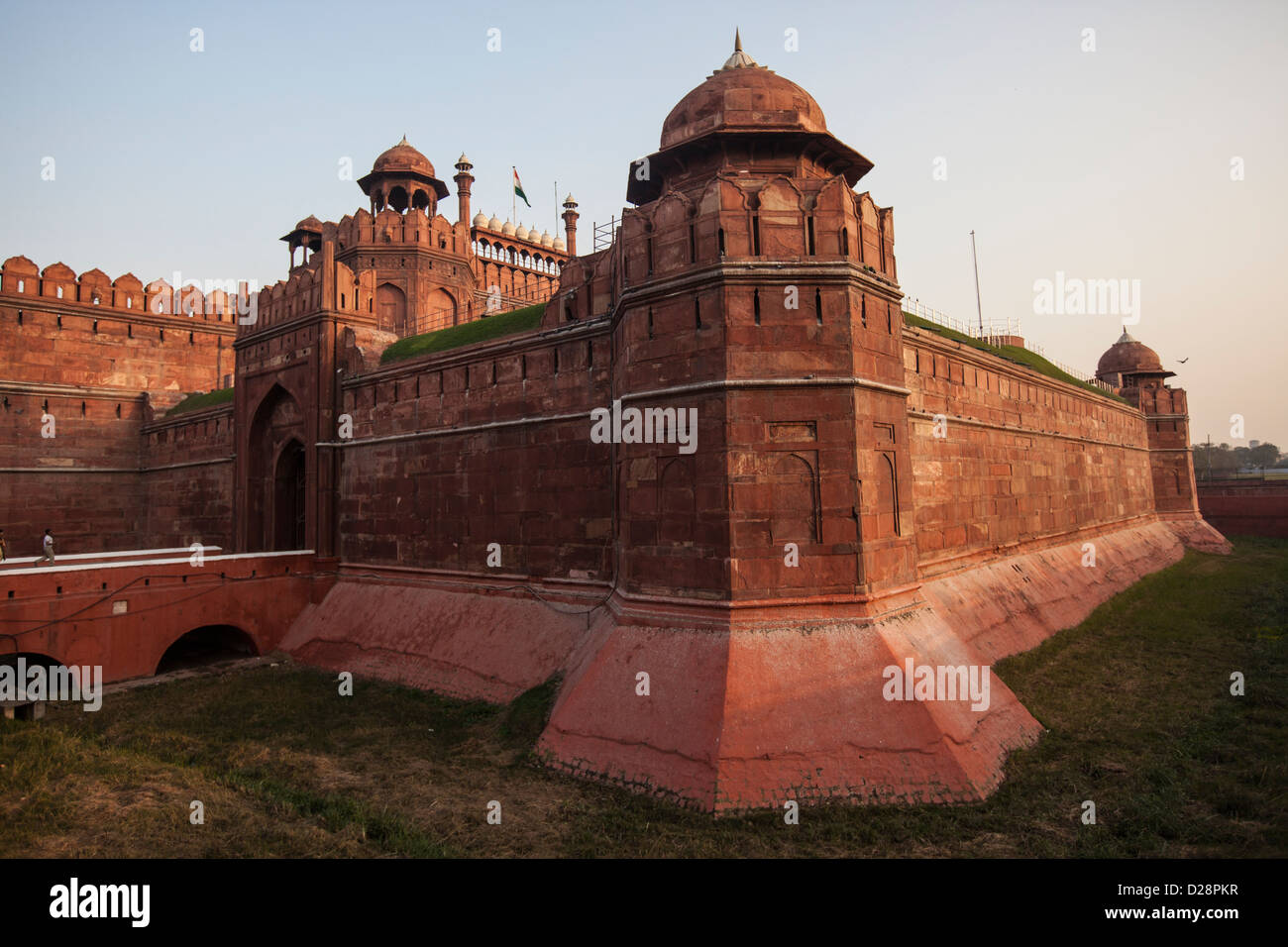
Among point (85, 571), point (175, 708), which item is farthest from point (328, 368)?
point (175, 708)

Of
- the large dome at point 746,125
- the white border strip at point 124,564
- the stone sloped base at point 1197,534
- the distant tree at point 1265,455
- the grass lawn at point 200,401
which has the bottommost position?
the stone sloped base at point 1197,534

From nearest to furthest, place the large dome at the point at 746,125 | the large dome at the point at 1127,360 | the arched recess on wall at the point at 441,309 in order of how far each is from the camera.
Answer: the large dome at the point at 746,125 → the arched recess on wall at the point at 441,309 → the large dome at the point at 1127,360

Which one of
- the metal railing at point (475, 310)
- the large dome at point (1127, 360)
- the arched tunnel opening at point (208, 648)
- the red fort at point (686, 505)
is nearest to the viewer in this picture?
the red fort at point (686, 505)

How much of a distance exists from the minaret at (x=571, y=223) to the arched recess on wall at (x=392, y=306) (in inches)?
568

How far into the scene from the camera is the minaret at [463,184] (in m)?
35.5

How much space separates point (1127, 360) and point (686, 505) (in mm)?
37089

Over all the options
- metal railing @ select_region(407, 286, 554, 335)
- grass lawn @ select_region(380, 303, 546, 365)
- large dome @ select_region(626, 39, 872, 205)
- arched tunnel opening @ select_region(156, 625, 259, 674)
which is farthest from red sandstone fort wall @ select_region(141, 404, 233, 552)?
large dome @ select_region(626, 39, 872, 205)

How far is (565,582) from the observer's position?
1306cm

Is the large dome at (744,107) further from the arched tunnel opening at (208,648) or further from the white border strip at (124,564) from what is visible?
the arched tunnel opening at (208,648)

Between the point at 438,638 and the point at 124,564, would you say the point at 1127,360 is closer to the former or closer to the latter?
the point at 438,638

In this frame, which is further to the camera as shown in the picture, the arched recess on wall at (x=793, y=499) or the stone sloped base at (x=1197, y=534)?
the stone sloped base at (x=1197, y=534)

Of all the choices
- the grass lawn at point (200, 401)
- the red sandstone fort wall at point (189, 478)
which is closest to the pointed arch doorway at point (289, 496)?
the red sandstone fort wall at point (189, 478)

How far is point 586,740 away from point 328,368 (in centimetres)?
1334
